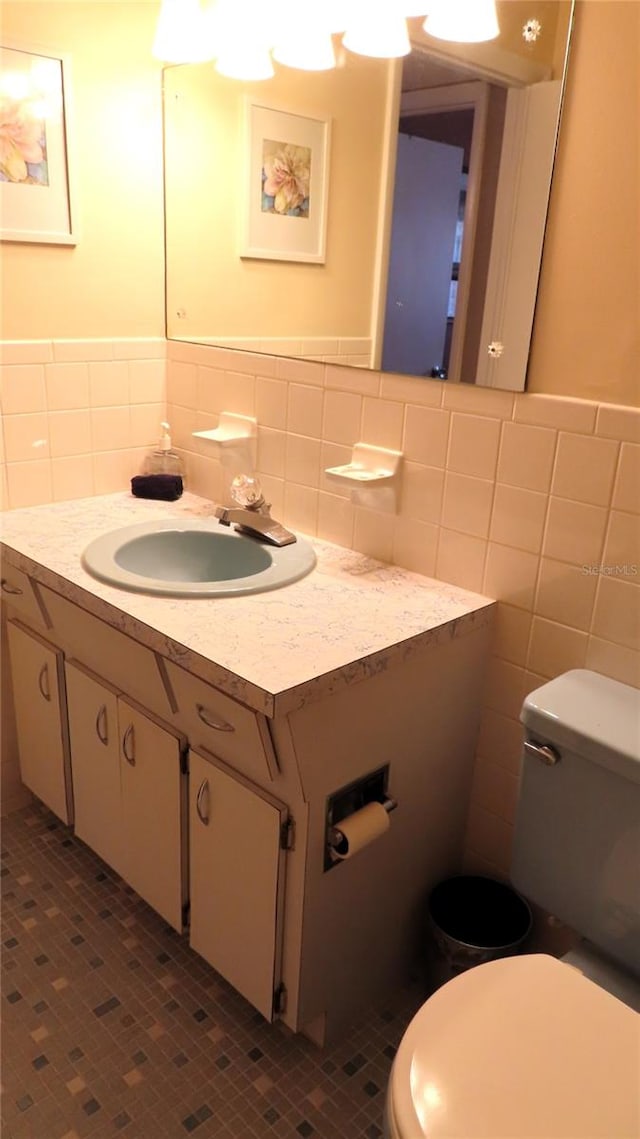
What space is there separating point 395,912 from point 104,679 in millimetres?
745

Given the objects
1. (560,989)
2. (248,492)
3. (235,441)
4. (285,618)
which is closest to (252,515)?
(248,492)

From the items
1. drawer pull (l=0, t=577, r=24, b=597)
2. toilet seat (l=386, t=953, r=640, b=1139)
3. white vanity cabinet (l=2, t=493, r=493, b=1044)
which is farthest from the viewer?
drawer pull (l=0, t=577, r=24, b=597)

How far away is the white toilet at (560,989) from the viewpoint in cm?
96

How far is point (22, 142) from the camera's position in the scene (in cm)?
167

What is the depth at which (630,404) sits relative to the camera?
1.24 metres

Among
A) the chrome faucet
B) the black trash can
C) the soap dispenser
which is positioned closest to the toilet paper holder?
the black trash can

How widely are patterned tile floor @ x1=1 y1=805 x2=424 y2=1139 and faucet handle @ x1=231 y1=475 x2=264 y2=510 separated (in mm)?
964

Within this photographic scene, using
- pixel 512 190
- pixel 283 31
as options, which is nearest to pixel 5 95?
pixel 283 31

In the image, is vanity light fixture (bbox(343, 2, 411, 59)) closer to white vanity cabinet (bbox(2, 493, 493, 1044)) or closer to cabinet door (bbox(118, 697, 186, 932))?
white vanity cabinet (bbox(2, 493, 493, 1044))

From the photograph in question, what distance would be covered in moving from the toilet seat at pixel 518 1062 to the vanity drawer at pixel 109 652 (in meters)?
0.70

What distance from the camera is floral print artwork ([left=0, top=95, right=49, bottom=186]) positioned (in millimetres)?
1639

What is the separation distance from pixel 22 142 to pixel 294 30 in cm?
61

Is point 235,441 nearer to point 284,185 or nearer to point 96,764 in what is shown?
point 284,185

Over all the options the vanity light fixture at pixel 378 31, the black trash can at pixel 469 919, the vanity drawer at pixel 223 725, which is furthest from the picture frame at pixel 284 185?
the black trash can at pixel 469 919
